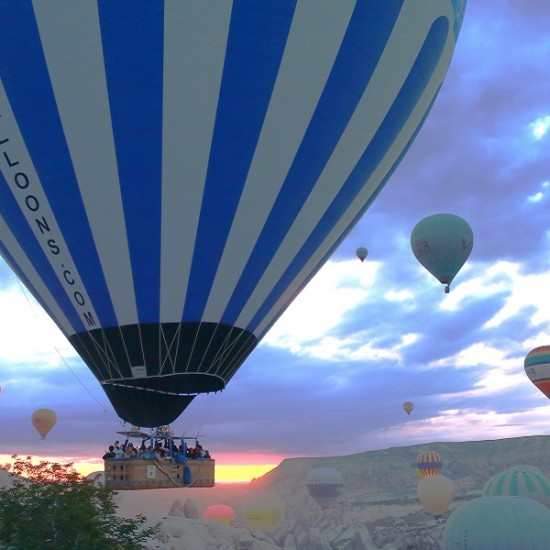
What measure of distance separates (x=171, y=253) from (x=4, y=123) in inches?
183

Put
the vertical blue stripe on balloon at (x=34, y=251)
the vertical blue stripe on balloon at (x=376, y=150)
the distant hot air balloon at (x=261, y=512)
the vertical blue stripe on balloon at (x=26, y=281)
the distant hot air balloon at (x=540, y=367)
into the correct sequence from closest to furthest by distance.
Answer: the vertical blue stripe on balloon at (x=34, y=251) < the vertical blue stripe on balloon at (x=26, y=281) < the vertical blue stripe on balloon at (x=376, y=150) < the distant hot air balloon at (x=261, y=512) < the distant hot air balloon at (x=540, y=367)

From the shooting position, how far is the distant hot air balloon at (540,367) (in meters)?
47.1

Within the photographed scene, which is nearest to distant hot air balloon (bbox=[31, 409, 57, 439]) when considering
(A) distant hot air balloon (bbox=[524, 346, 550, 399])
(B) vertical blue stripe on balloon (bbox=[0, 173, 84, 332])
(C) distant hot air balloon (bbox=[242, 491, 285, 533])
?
(C) distant hot air balloon (bbox=[242, 491, 285, 533])

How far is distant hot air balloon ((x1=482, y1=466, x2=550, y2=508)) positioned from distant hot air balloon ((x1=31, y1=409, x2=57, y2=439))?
92.5 feet

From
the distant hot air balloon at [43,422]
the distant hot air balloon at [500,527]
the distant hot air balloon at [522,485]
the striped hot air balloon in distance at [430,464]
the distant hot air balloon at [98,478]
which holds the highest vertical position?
the distant hot air balloon at [43,422]

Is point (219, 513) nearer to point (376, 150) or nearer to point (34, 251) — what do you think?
point (34, 251)

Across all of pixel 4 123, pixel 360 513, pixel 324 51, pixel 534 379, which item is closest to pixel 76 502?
pixel 4 123

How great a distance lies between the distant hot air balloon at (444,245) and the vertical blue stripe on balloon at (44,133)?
75.2 feet

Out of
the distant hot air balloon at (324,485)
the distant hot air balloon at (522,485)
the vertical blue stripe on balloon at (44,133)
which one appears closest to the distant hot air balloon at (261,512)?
the distant hot air balloon at (522,485)

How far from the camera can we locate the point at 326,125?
17219 mm

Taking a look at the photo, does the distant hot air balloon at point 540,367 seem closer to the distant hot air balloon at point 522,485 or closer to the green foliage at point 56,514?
the distant hot air balloon at point 522,485

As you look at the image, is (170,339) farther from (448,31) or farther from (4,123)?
(448,31)

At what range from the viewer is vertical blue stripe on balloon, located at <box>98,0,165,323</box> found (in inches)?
595

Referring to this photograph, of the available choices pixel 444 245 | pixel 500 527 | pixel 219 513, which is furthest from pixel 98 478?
pixel 444 245
